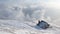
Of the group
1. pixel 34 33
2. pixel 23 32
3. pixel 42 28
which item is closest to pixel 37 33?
pixel 34 33

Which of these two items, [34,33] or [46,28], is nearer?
[34,33]

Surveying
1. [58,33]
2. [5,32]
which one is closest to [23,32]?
[5,32]

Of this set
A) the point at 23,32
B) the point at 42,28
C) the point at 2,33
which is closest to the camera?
the point at 2,33

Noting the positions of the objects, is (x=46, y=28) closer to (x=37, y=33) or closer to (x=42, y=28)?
(x=42, y=28)

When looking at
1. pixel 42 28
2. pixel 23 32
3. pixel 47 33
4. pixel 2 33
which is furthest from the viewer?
pixel 42 28

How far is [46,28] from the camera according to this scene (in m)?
58.5

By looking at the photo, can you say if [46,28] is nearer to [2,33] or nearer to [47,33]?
[47,33]

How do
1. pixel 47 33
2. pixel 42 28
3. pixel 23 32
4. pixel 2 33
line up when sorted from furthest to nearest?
pixel 42 28 < pixel 47 33 < pixel 23 32 < pixel 2 33

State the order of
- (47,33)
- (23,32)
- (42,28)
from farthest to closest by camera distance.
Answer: (42,28) → (47,33) → (23,32)

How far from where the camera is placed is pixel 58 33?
5078 centimetres

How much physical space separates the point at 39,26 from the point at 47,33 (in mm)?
7365

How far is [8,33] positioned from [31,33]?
7.20 m

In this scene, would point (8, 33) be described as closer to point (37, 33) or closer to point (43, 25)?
point (37, 33)

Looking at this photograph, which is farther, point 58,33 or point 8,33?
point 58,33
